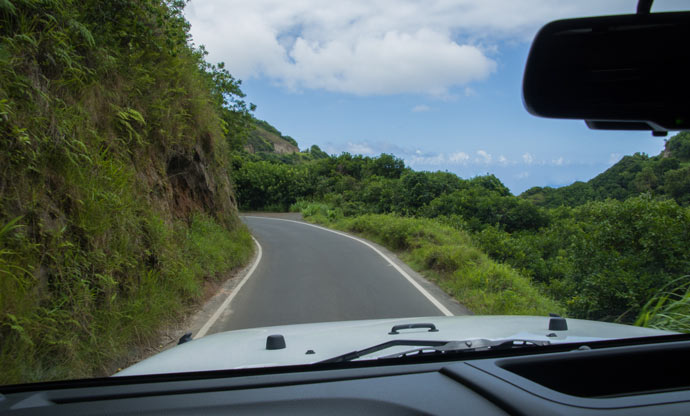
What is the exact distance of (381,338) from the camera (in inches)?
126

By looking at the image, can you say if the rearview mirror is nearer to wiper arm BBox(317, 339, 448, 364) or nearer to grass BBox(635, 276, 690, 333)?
wiper arm BBox(317, 339, 448, 364)

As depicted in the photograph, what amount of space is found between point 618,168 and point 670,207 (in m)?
5.53

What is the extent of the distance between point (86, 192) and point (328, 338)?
14.9 ft

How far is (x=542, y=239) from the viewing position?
18.7m

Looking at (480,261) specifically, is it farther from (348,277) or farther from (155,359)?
(155,359)

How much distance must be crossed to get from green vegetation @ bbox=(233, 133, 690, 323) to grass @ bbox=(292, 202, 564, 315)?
3 centimetres

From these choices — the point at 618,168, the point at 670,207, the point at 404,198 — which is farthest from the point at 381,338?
the point at 404,198

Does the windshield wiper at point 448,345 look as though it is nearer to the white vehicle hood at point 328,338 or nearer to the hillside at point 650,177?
the white vehicle hood at point 328,338

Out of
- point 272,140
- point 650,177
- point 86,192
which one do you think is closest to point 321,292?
point 86,192

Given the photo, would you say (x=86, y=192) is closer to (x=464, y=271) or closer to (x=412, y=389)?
(x=412, y=389)

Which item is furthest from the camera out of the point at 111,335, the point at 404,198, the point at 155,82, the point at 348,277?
the point at 404,198

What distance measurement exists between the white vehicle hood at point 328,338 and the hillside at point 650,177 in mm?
2670

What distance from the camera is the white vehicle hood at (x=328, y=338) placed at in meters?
2.60

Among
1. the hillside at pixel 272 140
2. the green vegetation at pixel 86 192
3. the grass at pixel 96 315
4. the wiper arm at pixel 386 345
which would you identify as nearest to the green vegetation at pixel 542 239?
the wiper arm at pixel 386 345
